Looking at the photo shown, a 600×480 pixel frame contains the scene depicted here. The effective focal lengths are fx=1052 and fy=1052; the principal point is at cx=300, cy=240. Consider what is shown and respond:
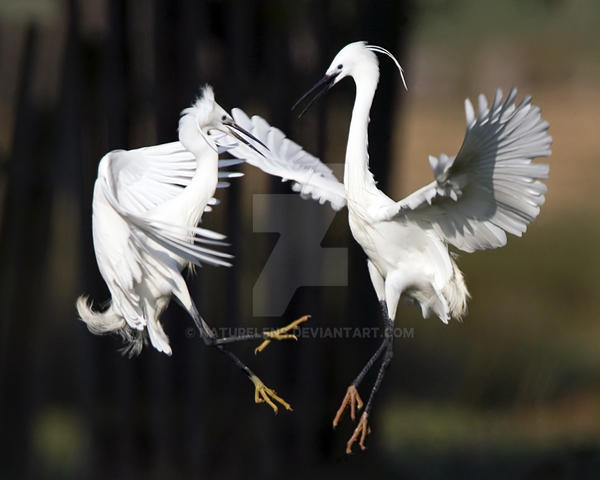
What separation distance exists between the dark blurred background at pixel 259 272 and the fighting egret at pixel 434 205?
31.8 inches

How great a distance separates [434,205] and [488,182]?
7.6 inches

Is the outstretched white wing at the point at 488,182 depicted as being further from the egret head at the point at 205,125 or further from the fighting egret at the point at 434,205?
the egret head at the point at 205,125

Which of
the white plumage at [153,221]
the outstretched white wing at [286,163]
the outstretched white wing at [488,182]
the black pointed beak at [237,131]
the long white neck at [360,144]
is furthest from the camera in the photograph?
the outstretched white wing at [286,163]

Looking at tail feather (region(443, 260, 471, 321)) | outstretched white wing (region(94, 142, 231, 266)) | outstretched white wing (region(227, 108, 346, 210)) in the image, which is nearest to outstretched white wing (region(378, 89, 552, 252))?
tail feather (region(443, 260, 471, 321))

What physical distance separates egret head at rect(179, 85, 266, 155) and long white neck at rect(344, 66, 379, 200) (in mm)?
312

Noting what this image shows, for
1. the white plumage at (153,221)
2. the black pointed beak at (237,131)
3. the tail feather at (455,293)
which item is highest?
the black pointed beak at (237,131)

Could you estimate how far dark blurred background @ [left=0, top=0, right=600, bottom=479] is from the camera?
3.82m

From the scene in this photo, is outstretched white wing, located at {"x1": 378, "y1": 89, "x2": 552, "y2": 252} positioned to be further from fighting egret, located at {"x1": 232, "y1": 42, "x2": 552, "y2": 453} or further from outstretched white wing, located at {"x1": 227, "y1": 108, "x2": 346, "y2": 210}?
outstretched white wing, located at {"x1": 227, "y1": 108, "x2": 346, "y2": 210}

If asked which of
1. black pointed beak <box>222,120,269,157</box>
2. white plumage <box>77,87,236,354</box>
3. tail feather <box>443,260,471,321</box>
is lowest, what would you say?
tail feather <box>443,260,471,321</box>

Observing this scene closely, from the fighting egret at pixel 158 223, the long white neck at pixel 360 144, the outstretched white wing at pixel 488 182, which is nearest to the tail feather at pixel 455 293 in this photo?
the outstretched white wing at pixel 488 182

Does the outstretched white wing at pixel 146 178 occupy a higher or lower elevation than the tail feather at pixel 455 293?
higher

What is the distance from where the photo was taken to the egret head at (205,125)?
113 inches

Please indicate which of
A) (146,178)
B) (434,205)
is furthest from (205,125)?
(434,205)

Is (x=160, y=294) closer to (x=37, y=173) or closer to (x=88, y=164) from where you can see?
(x=88, y=164)
